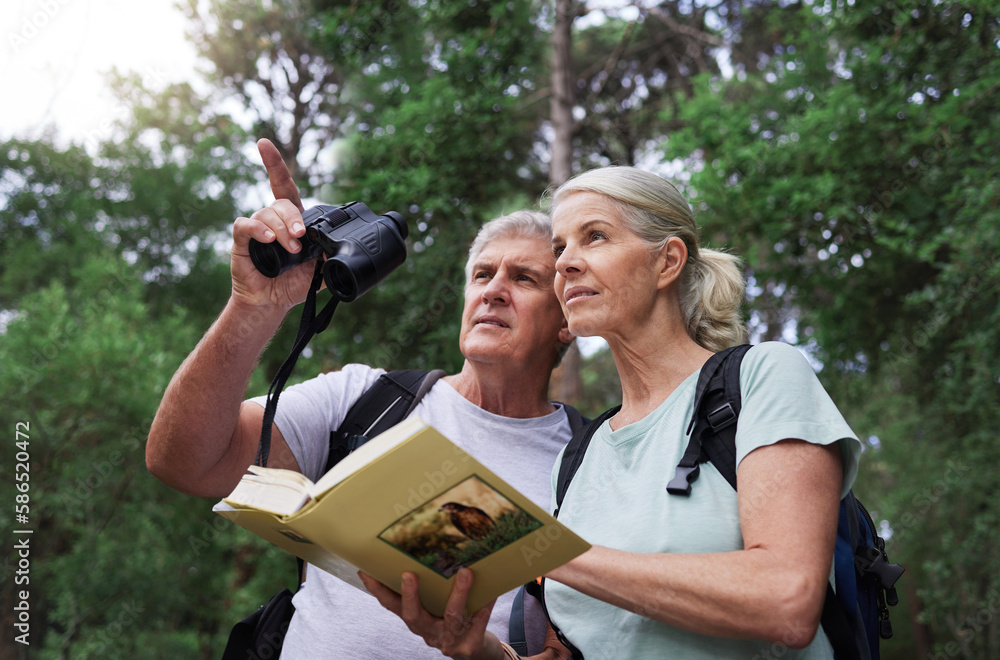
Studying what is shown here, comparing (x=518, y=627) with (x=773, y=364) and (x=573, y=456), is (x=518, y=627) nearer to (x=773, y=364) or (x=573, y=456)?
(x=573, y=456)

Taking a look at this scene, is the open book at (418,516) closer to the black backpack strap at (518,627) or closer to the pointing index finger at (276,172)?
the black backpack strap at (518,627)

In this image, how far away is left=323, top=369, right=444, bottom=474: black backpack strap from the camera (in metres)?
2.35

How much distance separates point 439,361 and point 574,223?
3693 millimetres

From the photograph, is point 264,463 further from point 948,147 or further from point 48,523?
point 48,523

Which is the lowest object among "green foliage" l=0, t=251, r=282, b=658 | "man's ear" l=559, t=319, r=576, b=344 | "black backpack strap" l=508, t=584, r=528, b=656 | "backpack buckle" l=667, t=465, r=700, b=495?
"green foliage" l=0, t=251, r=282, b=658

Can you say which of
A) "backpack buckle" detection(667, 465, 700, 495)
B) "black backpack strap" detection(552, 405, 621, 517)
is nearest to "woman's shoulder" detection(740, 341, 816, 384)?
"backpack buckle" detection(667, 465, 700, 495)

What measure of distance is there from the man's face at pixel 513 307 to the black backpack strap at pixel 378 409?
0.23 meters

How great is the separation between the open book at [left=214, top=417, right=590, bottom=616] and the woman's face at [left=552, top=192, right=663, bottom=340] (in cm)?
89

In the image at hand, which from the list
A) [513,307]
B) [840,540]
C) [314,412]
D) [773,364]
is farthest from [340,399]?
[840,540]

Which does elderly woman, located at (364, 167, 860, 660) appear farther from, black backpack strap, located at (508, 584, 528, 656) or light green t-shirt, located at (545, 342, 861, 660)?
black backpack strap, located at (508, 584, 528, 656)

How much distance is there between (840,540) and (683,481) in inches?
14.2

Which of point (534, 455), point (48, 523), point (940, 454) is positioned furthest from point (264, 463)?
point (940, 454)

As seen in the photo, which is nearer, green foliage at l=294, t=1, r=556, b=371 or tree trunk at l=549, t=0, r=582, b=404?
green foliage at l=294, t=1, r=556, b=371

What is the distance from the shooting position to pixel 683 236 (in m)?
2.25
